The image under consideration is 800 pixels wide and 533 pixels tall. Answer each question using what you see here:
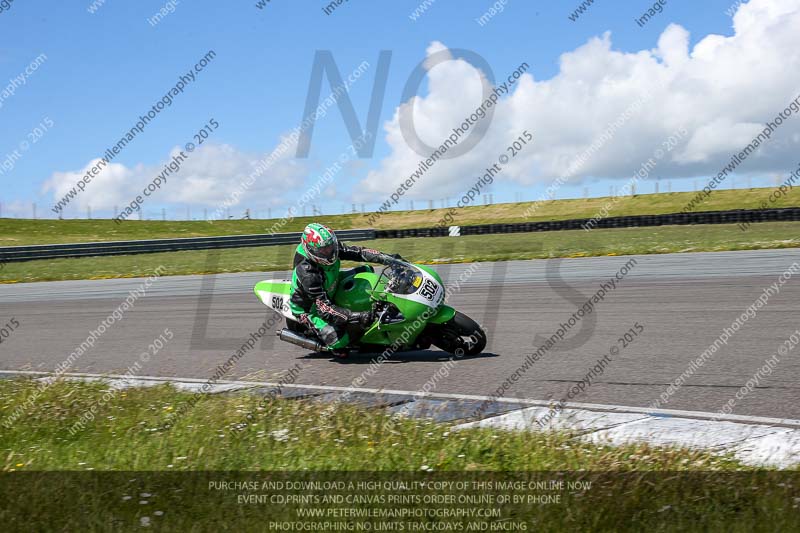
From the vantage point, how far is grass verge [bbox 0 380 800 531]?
3.81 metres

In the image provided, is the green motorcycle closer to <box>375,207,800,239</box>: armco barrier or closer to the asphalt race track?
the asphalt race track

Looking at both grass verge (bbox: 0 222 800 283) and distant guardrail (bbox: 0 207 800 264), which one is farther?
distant guardrail (bbox: 0 207 800 264)

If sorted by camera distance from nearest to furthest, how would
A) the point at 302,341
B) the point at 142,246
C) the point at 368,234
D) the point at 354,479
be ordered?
the point at 354,479 → the point at 302,341 → the point at 142,246 → the point at 368,234

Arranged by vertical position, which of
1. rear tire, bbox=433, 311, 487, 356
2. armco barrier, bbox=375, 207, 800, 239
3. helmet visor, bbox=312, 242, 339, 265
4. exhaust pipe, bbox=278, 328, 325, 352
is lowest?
exhaust pipe, bbox=278, 328, 325, 352

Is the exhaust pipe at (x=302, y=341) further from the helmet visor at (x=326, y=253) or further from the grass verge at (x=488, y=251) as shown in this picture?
the grass verge at (x=488, y=251)

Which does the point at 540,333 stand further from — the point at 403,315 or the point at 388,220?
the point at 388,220

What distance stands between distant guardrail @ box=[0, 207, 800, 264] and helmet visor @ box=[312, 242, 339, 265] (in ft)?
86.3

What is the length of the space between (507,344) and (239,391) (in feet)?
11.3

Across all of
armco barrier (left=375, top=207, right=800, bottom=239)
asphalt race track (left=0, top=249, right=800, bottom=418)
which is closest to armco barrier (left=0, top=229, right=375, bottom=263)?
armco barrier (left=375, top=207, right=800, bottom=239)

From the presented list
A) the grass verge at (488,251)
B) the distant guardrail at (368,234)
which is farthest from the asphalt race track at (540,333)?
the distant guardrail at (368,234)

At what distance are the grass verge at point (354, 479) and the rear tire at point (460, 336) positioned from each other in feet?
8.78

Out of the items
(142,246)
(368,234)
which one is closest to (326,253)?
(142,246)

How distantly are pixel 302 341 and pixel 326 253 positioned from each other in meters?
1.16

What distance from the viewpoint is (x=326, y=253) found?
8.60 meters
